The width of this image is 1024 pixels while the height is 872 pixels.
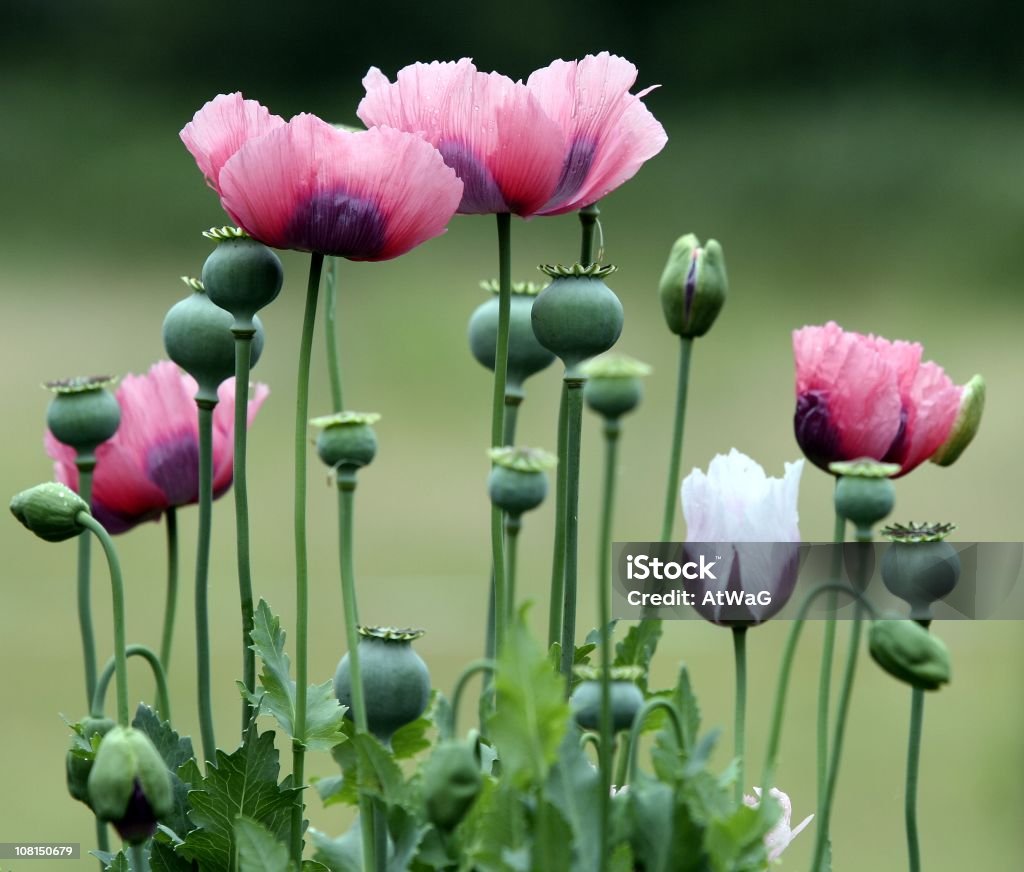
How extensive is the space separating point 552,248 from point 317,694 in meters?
2.52

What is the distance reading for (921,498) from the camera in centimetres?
192

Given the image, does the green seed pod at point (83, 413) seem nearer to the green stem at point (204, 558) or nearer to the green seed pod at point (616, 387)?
the green stem at point (204, 558)

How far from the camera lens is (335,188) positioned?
9.3 inches

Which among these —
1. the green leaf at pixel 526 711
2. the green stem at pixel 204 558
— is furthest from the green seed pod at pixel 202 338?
the green leaf at pixel 526 711

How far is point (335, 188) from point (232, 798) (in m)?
0.10

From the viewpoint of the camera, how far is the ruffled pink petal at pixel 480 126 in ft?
0.79

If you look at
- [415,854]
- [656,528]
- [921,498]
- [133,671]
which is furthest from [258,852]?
[921,498]

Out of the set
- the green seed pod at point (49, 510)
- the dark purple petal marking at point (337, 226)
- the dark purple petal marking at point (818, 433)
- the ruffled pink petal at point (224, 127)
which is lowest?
the green seed pod at point (49, 510)

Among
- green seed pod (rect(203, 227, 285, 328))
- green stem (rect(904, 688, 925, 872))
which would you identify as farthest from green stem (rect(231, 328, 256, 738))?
green stem (rect(904, 688, 925, 872))

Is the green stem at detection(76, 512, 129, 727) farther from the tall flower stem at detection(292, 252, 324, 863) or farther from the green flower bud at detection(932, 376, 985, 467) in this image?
the green flower bud at detection(932, 376, 985, 467)

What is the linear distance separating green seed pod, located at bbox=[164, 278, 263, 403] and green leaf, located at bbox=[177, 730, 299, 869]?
0.23ft

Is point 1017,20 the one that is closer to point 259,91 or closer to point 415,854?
point 259,91

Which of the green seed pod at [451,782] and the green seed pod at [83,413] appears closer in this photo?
the green seed pod at [451,782]

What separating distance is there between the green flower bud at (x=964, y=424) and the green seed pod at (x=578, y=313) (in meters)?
0.07
